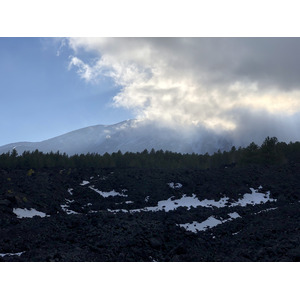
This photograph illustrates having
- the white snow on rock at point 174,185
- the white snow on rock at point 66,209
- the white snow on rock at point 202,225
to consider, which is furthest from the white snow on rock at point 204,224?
the white snow on rock at point 174,185

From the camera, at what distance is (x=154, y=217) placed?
82.2 feet

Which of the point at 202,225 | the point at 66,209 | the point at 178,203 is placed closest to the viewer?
the point at 202,225

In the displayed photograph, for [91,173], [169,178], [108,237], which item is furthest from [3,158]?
[108,237]

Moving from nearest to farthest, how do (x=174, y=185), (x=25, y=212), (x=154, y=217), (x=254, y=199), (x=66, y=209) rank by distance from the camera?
(x=154, y=217), (x=25, y=212), (x=66, y=209), (x=254, y=199), (x=174, y=185)

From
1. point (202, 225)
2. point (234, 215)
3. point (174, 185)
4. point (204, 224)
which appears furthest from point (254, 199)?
point (202, 225)

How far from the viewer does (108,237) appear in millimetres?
17312

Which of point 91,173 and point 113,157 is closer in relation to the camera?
point 91,173

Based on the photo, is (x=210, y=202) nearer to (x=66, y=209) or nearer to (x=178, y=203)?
(x=178, y=203)

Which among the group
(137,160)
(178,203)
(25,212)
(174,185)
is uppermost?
(137,160)

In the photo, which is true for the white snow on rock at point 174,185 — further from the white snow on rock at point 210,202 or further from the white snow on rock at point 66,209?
the white snow on rock at point 66,209

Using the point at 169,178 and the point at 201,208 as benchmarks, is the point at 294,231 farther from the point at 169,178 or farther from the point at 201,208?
the point at 169,178

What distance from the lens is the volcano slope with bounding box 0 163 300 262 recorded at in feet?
49.9

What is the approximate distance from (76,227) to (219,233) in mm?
10832

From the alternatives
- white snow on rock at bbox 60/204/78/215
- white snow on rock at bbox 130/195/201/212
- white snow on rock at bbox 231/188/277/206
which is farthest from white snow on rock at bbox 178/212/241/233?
white snow on rock at bbox 60/204/78/215
